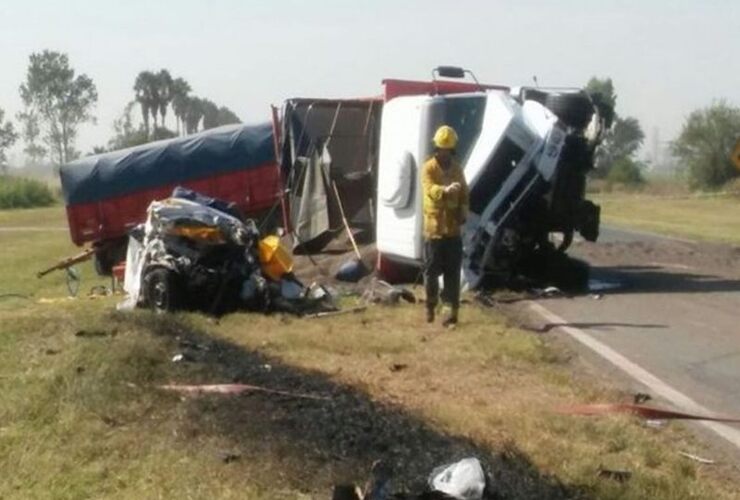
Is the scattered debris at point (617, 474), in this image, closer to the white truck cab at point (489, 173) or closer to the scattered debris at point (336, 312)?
the scattered debris at point (336, 312)

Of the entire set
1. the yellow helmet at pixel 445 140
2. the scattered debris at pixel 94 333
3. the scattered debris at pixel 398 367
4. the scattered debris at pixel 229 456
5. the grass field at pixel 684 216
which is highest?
the yellow helmet at pixel 445 140

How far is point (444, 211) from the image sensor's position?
13.7 m

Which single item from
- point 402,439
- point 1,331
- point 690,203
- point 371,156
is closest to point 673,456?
Result: point 402,439

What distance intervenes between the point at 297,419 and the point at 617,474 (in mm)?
1827

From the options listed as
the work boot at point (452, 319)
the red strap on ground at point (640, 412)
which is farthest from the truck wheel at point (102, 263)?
the red strap on ground at point (640, 412)

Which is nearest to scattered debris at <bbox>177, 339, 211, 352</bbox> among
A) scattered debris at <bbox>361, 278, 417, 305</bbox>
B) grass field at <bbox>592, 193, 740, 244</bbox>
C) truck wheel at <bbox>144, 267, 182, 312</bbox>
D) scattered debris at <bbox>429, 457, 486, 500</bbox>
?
truck wheel at <bbox>144, 267, 182, 312</bbox>

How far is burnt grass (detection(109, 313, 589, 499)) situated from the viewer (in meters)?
6.33

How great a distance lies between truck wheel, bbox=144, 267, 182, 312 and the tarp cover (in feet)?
48.6

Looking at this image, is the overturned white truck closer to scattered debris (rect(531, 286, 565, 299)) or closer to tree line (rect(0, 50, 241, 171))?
scattered debris (rect(531, 286, 565, 299))

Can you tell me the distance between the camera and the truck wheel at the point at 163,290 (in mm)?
13828

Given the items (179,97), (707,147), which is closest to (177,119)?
(179,97)

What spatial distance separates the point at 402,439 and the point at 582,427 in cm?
141

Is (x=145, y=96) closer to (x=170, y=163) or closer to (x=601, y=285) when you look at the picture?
(x=170, y=163)

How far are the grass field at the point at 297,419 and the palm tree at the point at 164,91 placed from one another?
80.9 metres
